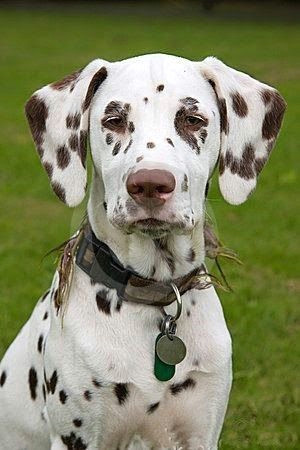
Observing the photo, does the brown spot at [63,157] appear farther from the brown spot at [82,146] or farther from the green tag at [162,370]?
the green tag at [162,370]

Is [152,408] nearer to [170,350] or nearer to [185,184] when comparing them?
[170,350]

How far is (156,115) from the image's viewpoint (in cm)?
363

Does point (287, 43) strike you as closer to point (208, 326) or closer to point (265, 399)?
point (265, 399)

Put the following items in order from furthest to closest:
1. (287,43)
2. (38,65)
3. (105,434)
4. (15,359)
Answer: (287,43), (38,65), (15,359), (105,434)

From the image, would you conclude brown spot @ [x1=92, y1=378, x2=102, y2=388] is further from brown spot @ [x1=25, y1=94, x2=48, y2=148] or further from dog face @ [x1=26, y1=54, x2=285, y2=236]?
brown spot @ [x1=25, y1=94, x2=48, y2=148]

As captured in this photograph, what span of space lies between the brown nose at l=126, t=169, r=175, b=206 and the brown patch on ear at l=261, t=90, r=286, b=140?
2.10ft

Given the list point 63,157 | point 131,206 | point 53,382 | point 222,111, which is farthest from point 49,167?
point 53,382

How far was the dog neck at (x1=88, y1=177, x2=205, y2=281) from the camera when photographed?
3.91 metres

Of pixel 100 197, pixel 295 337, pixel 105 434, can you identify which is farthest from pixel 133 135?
pixel 295 337

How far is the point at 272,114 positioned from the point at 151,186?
0.73 m

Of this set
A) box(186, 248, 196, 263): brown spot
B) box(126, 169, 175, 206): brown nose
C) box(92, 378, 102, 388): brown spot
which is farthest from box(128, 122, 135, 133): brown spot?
box(92, 378, 102, 388): brown spot

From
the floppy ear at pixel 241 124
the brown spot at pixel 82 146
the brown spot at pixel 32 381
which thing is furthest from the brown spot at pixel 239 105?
the brown spot at pixel 32 381

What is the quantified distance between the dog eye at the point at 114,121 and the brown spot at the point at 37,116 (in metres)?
0.30

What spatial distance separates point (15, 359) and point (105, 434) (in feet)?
2.29
